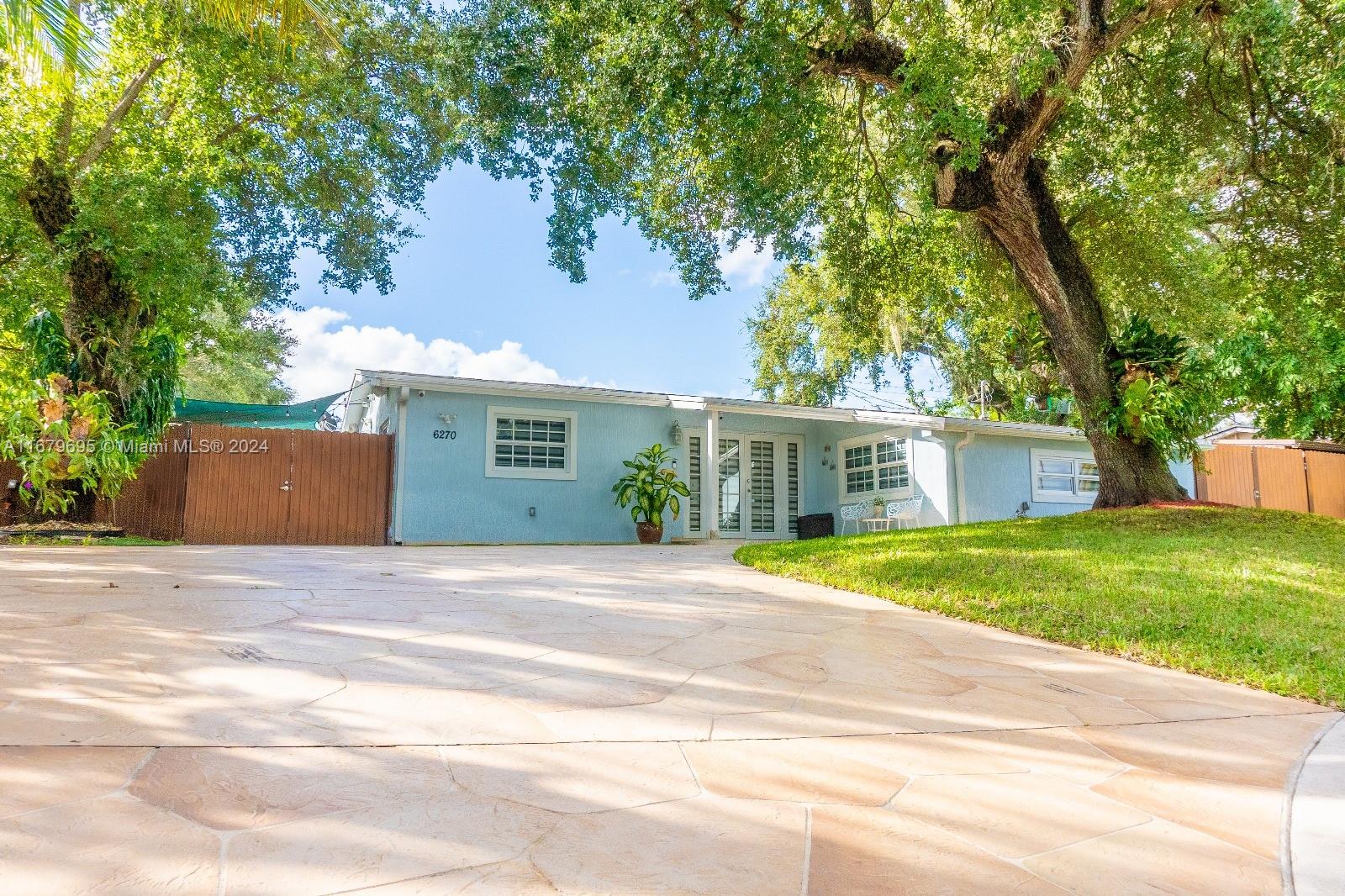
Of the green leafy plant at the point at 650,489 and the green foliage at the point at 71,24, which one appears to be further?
the green leafy plant at the point at 650,489

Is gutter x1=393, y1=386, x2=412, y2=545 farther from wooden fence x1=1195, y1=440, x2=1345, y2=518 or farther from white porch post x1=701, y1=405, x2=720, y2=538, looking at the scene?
wooden fence x1=1195, y1=440, x2=1345, y2=518

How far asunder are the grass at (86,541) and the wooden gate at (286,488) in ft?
3.50

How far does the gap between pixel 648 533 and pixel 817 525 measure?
141 inches

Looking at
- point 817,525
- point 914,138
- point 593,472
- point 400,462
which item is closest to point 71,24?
point 914,138

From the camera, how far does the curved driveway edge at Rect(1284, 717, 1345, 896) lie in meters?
1.50

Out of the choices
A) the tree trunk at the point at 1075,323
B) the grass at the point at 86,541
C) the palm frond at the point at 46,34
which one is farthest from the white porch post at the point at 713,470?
the palm frond at the point at 46,34

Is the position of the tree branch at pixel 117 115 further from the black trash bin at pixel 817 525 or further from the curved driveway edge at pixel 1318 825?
the curved driveway edge at pixel 1318 825

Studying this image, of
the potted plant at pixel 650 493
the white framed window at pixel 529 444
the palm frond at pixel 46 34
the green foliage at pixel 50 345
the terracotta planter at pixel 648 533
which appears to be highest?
the palm frond at pixel 46 34

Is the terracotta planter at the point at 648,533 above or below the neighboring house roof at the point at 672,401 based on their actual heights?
below

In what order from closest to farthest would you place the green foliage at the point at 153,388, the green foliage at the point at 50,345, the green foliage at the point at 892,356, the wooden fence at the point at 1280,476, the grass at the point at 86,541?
1. the grass at the point at 86,541
2. the green foliage at the point at 50,345
3. the green foliage at the point at 153,388
4. the wooden fence at the point at 1280,476
5. the green foliage at the point at 892,356

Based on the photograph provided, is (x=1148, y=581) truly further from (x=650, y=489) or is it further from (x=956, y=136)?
(x=650, y=489)

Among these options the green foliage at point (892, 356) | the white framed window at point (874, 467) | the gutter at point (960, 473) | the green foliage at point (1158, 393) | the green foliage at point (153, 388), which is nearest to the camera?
the green foliage at point (1158, 393)

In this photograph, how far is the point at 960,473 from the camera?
1319cm

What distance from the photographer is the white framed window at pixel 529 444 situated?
464 inches
